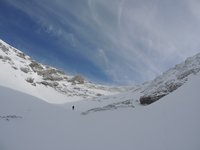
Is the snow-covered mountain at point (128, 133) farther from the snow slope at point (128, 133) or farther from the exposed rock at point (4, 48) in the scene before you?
the exposed rock at point (4, 48)

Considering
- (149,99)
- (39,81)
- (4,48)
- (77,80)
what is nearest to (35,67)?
(39,81)

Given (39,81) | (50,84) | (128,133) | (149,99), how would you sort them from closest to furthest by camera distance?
1. (128,133)
2. (149,99)
3. (39,81)
4. (50,84)

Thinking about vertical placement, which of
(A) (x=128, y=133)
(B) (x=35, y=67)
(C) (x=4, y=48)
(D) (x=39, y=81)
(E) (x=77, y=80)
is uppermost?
(C) (x=4, y=48)

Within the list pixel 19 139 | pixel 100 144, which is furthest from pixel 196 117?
pixel 19 139

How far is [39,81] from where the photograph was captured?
68.5m

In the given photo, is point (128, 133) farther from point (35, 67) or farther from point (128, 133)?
point (35, 67)

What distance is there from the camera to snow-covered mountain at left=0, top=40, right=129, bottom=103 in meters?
57.1

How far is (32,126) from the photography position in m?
18.5

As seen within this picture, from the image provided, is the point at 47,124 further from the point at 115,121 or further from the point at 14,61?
the point at 14,61

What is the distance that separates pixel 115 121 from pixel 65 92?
2030 inches

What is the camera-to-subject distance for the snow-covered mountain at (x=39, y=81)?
5712 cm

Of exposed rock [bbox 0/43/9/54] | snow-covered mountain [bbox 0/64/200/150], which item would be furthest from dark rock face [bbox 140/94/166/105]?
exposed rock [bbox 0/43/9/54]

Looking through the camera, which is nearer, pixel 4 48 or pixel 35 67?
pixel 4 48

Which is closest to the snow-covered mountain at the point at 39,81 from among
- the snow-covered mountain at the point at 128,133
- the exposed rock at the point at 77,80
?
the exposed rock at the point at 77,80
